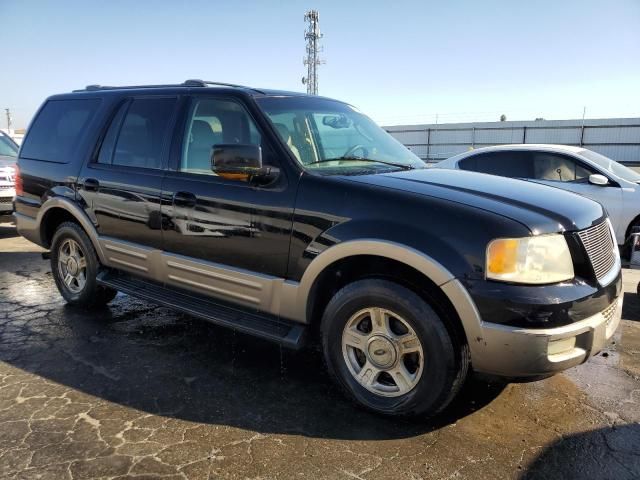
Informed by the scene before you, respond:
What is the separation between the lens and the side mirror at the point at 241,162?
307cm

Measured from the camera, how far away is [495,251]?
2.49m

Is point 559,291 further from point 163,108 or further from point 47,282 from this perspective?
point 47,282

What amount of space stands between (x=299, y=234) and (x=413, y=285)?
77cm

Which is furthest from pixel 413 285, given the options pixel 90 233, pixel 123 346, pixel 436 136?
pixel 436 136

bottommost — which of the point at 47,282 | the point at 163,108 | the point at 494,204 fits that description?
the point at 47,282

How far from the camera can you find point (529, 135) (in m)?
29.0

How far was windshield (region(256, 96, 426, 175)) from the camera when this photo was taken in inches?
133

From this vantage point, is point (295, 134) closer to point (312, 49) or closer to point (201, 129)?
point (201, 129)

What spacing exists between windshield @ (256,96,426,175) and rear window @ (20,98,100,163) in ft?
6.76

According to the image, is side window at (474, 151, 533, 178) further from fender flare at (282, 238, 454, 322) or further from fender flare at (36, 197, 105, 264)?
fender flare at (36, 197, 105, 264)

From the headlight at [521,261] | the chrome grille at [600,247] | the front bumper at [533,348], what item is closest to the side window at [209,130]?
the headlight at [521,261]

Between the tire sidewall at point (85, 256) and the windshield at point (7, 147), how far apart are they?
238 inches

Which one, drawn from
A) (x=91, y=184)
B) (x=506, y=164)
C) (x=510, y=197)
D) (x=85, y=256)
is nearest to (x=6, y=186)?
(x=85, y=256)

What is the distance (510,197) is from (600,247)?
1.98 ft
